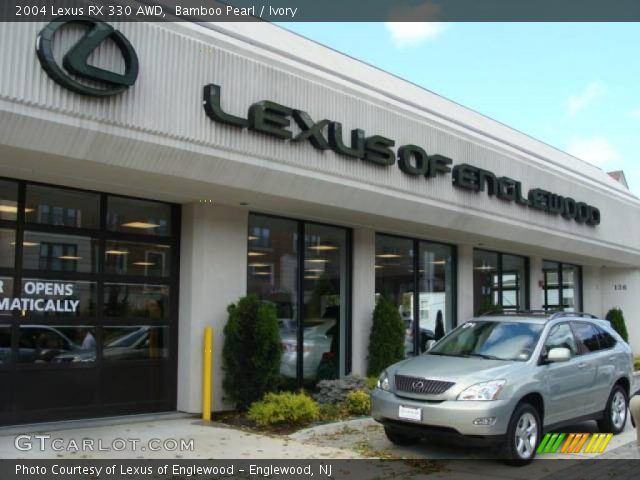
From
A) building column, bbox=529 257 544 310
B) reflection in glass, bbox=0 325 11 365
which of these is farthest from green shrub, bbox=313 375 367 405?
building column, bbox=529 257 544 310

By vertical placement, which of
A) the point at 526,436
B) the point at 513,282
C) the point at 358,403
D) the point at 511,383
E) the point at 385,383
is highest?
the point at 513,282

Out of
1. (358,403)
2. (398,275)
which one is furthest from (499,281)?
(358,403)

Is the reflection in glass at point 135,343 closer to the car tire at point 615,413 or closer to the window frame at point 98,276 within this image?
the window frame at point 98,276

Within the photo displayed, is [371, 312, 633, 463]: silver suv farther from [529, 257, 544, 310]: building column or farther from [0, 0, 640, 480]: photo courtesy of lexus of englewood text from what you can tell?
[529, 257, 544, 310]: building column

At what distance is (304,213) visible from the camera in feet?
39.7

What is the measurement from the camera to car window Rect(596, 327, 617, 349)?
396 inches

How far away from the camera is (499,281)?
18.3 m

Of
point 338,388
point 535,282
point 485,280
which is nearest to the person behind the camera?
point 338,388

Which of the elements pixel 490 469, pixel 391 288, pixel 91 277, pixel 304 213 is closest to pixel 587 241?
pixel 391 288

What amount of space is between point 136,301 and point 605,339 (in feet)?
23.0

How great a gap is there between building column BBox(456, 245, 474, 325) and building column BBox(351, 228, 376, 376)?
11.2 ft

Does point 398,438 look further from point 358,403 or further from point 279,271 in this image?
point 279,271

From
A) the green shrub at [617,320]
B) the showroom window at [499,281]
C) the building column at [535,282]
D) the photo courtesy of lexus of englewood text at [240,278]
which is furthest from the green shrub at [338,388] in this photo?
the green shrub at [617,320]

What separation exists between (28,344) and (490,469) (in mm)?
6050
